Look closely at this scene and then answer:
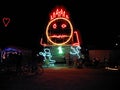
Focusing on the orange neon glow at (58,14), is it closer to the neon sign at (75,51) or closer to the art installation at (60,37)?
the art installation at (60,37)

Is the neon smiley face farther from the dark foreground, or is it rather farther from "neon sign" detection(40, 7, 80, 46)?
the dark foreground

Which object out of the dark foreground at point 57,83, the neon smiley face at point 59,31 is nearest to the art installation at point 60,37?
the neon smiley face at point 59,31

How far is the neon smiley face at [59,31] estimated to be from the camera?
54531 millimetres

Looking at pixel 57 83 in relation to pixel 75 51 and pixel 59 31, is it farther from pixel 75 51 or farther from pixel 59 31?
pixel 59 31

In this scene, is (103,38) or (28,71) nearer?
(28,71)

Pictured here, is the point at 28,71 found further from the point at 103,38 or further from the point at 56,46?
the point at 103,38

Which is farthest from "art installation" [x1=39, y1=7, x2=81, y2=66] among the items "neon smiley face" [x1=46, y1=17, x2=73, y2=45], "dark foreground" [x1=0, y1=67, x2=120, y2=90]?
"dark foreground" [x1=0, y1=67, x2=120, y2=90]

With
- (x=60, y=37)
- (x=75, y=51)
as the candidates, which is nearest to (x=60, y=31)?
(x=60, y=37)

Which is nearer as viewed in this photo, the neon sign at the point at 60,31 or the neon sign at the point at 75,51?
the neon sign at the point at 75,51

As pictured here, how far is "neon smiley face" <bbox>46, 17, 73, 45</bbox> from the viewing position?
54.5 metres

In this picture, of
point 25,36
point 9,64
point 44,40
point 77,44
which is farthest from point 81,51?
point 9,64

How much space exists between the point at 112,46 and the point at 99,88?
5439 cm

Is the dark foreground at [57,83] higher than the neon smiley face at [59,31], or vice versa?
the neon smiley face at [59,31]

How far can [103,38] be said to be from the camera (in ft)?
228
